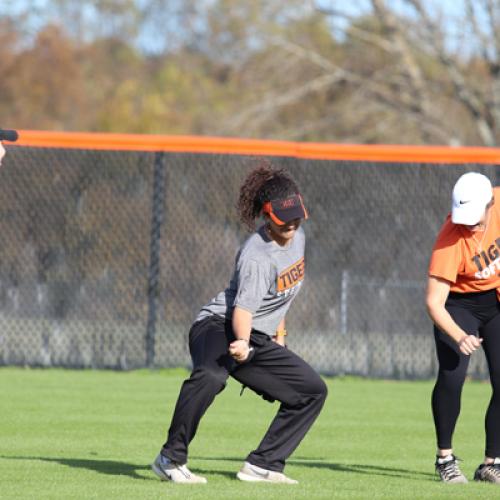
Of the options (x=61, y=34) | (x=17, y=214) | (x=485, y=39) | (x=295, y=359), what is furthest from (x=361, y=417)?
(x=61, y=34)

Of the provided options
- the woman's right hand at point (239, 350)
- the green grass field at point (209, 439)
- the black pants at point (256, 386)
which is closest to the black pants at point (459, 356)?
the green grass field at point (209, 439)

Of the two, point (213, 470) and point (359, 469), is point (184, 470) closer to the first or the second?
point (213, 470)

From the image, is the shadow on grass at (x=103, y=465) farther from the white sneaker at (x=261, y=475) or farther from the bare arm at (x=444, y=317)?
the bare arm at (x=444, y=317)

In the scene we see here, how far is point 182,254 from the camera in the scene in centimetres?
1341

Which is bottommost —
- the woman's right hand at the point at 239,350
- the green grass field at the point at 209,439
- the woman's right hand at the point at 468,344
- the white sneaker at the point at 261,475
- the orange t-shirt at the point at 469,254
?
the green grass field at the point at 209,439

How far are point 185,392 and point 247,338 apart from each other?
478 mm

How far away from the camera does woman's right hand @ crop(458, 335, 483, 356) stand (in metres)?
6.80

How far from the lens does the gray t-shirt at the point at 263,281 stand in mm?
6656

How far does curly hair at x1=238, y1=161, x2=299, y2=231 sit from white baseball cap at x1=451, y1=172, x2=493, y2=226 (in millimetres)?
898

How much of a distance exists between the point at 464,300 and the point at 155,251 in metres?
6.42

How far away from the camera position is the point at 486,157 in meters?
13.0

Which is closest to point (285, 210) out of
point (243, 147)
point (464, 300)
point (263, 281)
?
point (263, 281)

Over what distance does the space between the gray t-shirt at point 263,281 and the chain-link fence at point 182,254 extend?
6.32 meters

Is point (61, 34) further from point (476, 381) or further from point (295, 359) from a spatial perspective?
point (295, 359)
